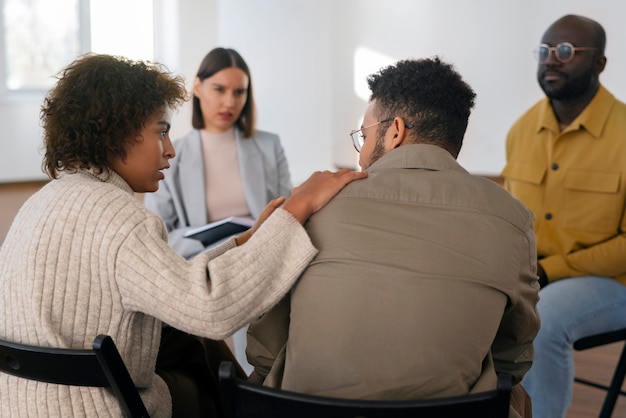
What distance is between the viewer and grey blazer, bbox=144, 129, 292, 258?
3.52 meters

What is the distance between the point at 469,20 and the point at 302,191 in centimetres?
621

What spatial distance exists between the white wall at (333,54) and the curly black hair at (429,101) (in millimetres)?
5712

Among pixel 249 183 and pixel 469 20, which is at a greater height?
pixel 469 20

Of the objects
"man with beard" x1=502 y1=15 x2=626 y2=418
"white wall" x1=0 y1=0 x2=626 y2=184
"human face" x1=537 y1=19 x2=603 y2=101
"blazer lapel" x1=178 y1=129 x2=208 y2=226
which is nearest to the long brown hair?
"blazer lapel" x1=178 y1=129 x2=208 y2=226

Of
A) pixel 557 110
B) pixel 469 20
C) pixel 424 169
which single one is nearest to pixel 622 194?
pixel 557 110

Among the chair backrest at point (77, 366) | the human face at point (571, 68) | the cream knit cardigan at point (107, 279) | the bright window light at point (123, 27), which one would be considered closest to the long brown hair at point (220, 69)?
the human face at point (571, 68)

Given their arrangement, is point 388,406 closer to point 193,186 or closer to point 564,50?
point 564,50

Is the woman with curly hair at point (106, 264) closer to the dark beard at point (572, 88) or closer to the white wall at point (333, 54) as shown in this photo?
the dark beard at point (572, 88)

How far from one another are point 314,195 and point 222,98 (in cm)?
208

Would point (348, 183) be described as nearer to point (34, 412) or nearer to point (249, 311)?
point (249, 311)

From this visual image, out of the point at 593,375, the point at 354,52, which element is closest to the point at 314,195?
the point at 593,375

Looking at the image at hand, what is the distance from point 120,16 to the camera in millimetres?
7895

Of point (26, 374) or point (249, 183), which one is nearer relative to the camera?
Result: point (26, 374)

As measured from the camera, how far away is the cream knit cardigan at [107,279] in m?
1.57
